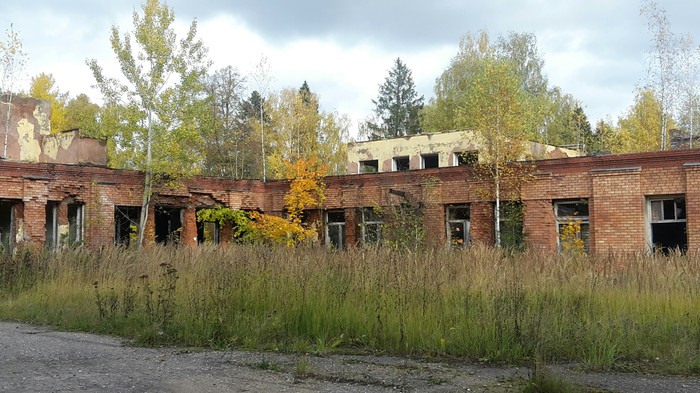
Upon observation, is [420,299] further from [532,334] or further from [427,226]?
[427,226]

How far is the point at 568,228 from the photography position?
21.9 metres

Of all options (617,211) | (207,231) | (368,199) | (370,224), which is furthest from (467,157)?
(207,231)

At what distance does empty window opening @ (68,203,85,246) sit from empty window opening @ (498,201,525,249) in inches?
598

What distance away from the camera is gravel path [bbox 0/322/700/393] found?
636 cm

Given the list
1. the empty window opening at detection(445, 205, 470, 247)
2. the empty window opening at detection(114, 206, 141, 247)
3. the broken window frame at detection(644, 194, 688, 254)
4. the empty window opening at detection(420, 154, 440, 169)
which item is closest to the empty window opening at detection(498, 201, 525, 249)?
the empty window opening at detection(445, 205, 470, 247)

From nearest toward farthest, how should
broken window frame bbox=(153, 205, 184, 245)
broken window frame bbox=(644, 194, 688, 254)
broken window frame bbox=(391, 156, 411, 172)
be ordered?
broken window frame bbox=(644, 194, 688, 254)
broken window frame bbox=(153, 205, 184, 245)
broken window frame bbox=(391, 156, 411, 172)

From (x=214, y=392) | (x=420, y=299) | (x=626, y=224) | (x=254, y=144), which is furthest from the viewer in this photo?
(x=254, y=144)

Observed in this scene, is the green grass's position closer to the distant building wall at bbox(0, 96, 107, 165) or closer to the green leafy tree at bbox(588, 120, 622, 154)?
the distant building wall at bbox(0, 96, 107, 165)

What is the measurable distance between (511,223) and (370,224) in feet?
19.3

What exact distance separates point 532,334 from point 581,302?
1.88m

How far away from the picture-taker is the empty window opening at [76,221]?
2367 cm

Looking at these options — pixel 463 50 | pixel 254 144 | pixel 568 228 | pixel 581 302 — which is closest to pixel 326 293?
pixel 581 302

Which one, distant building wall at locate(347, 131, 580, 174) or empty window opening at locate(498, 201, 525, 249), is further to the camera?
distant building wall at locate(347, 131, 580, 174)

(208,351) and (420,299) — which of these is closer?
(208,351)
